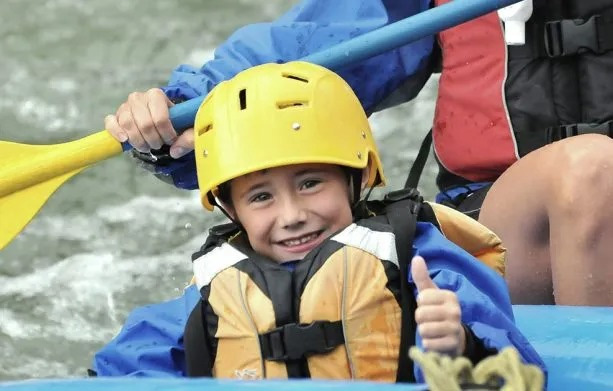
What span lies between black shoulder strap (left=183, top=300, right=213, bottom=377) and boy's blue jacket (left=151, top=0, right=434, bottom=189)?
0.57m

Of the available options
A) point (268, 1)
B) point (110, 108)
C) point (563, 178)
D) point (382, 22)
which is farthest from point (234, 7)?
point (563, 178)

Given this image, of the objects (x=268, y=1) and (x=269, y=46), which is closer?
(x=269, y=46)

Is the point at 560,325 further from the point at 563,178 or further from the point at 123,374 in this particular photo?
the point at 123,374

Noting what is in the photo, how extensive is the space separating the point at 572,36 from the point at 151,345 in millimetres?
964

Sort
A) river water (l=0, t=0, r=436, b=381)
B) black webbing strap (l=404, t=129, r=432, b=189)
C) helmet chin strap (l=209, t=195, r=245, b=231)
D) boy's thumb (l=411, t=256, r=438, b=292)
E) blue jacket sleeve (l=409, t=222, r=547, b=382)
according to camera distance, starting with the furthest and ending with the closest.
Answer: river water (l=0, t=0, r=436, b=381) → black webbing strap (l=404, t=129, r=432, b=189) → helmet chin strap (l=209, t=195, r=245, b=231) → blue jacket sleeve (l=409, t=222, r=547, b=382) → boy's thumb (l=411, t=256, r=438, b=292)

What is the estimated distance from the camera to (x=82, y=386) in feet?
4.75

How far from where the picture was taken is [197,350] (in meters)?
1.66

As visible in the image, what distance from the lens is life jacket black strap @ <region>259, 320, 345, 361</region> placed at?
1.58 m

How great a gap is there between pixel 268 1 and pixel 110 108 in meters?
0.81

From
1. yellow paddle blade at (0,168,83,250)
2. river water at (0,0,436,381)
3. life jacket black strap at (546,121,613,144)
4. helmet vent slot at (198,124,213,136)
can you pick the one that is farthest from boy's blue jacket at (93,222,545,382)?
river water at (0,0,436,381)

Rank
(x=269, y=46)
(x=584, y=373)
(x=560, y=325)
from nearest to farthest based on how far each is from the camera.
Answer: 1. (x=584, y=373)
2. (x=560, y=325)
3. (x=269, y=46)

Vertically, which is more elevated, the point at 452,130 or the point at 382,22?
the point at 382,22

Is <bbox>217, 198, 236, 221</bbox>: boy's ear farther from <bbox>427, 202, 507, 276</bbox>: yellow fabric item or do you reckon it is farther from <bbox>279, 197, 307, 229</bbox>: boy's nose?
<bbox>427, 202, 507, 276</bbox>: yellow fabric item

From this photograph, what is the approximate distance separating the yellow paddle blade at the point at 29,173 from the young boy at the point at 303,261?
0.42 metres
